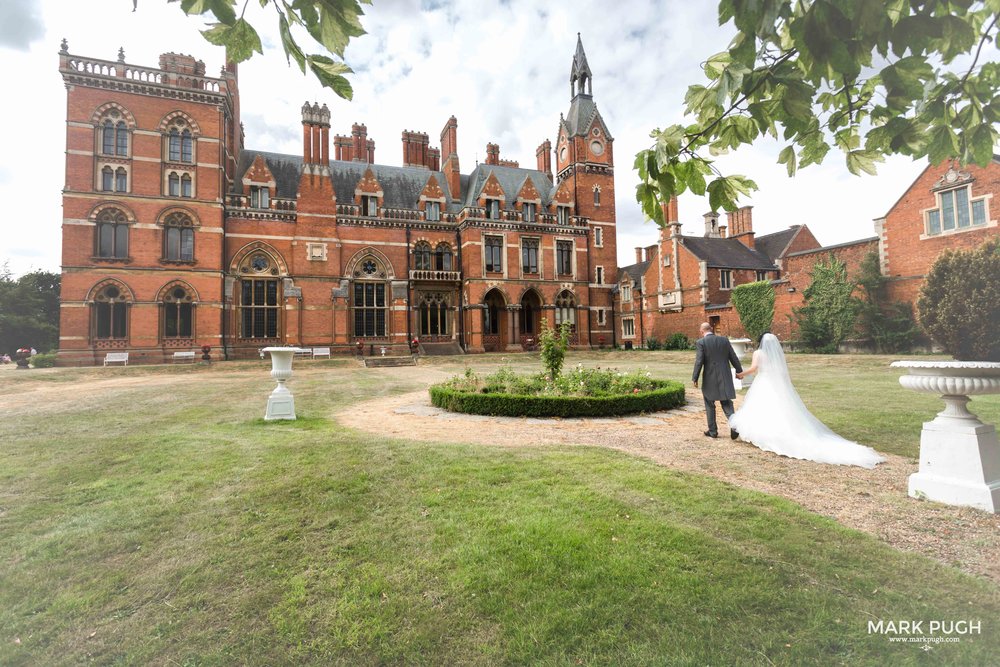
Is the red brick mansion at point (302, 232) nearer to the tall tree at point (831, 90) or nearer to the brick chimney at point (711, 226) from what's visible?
the brick chimney at point (711, 226)

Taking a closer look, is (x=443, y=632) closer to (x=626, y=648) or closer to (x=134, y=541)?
(x=626, y=648)

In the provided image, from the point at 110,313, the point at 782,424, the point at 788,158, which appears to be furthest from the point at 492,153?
the point at 788,158

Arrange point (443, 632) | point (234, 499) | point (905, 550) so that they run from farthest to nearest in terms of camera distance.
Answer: point (234, 499)
point (905, 550)
point (443, 632)

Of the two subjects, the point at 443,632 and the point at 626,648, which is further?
the point at 443,632

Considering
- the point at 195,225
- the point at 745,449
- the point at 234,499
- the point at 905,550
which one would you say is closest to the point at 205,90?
the point at 195,225

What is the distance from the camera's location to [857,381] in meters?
14.7

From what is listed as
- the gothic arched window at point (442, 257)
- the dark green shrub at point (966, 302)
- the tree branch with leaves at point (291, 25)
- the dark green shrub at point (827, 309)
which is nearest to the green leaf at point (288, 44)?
the tree branch with leaves at point (291, 25)

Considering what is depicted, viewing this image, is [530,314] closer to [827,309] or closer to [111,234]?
[827,309]

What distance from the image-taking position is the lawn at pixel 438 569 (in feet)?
7.89

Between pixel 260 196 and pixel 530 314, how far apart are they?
20489 mm

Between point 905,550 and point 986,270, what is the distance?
21798 mm

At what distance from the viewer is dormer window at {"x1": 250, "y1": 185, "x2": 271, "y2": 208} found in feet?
95.9

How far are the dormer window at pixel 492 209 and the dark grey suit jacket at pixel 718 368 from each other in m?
27.4

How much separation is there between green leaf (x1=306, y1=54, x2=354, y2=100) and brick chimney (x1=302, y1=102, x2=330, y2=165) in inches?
1253
